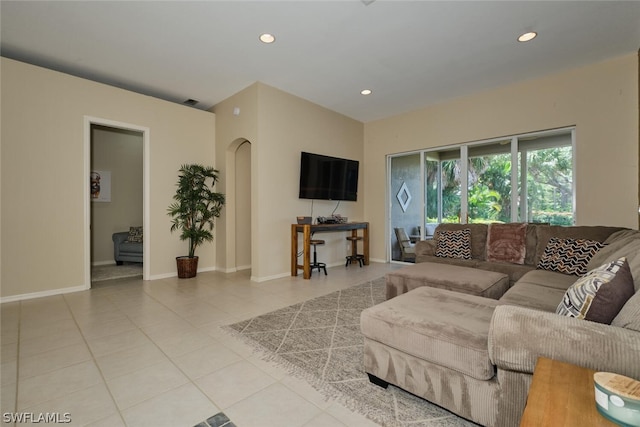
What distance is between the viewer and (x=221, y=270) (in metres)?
5.09

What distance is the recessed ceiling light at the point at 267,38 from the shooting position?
3100 millimetres

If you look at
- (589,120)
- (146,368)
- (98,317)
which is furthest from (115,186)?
(589,120)

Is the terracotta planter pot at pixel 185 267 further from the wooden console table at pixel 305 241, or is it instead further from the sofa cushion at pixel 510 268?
the sofa cushion at pixel 510 268

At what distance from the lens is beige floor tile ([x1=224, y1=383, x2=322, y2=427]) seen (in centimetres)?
145

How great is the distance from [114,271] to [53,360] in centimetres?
354

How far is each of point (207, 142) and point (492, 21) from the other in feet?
14.9

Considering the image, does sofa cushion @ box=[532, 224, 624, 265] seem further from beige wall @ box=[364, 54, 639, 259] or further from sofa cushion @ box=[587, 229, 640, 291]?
beige wall @ box=[364, 54, 639, 259]

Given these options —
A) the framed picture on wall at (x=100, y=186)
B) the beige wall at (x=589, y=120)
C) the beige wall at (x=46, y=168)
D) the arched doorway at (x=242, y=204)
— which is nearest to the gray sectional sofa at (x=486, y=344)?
the beige wall at (x=589, y=120)

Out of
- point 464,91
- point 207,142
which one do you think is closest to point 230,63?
point 207,142

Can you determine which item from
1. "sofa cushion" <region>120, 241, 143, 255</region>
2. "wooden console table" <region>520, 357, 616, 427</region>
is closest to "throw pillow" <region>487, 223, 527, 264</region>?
"wooden console table" <region>520, 357, 616, 427</region>

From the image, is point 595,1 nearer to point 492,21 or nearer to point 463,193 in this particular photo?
point 492,21

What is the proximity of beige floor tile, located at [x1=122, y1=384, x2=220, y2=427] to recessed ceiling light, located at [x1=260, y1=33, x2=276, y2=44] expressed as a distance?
3.38 m

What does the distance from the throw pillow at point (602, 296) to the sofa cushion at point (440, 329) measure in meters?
0.40

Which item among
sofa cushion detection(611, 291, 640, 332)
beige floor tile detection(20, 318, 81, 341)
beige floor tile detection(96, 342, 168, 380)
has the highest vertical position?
sofa cushion detection(611, 291, 640, 332)
